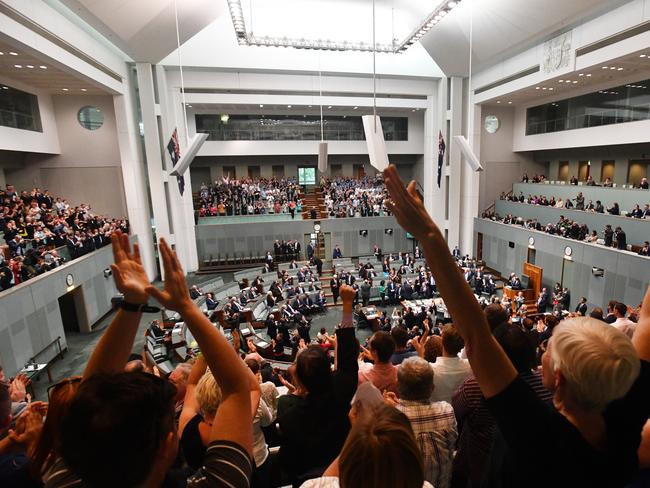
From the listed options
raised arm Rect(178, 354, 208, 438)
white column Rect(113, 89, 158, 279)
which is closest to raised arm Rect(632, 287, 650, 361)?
raised arm Rect(178, 354, 208, 438)

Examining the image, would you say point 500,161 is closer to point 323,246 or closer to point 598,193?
point 598,193

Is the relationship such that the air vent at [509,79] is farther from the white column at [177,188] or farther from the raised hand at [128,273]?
the raised hand at [128,273]

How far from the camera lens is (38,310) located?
10508mm

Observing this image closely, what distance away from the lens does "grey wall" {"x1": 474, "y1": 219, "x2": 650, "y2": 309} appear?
11.7 meters

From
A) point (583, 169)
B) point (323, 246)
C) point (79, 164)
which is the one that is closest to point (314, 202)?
point (323, 246)

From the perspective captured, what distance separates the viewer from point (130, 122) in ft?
55.1

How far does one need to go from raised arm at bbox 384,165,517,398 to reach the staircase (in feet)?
73.0

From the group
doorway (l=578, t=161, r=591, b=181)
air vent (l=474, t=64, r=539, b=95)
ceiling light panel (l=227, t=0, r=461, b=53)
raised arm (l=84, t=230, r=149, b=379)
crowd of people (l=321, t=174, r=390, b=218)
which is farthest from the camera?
crowd of people (l=321, t=174, r=390, b=218)

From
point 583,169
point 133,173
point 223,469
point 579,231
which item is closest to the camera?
point 223,469

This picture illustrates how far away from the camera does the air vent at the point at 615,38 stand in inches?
457

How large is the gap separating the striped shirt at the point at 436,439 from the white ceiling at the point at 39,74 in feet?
45.8

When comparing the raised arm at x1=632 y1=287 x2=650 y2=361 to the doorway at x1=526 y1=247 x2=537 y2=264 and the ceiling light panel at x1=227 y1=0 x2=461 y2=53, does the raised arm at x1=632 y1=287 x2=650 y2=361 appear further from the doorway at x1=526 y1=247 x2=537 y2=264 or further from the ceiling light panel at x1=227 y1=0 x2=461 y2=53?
the ceiling light panel at x1=227 y1=0 x2=461 y2=53

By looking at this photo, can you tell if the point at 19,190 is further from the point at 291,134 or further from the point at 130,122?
the point at 291,134

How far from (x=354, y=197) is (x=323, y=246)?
4519 millimetres
